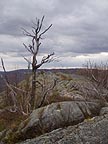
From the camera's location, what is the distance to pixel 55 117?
8.90m

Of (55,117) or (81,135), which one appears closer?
(81,135)

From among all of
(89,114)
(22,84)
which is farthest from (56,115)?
(22,84)

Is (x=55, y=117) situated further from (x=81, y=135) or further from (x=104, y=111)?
(x=81, y=135)

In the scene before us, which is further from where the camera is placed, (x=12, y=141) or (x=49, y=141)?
(x=12, y=141)

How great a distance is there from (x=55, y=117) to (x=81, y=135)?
1.46 m

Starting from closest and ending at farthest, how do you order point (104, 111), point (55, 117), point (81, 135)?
point (81, 135) → point (55, 117) → point (104, 111)

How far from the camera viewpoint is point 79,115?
29.2ft

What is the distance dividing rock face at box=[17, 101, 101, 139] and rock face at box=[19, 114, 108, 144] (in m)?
0.57

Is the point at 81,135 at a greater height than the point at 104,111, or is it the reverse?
the point at 104,111

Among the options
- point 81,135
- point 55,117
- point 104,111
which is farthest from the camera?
point 104,111

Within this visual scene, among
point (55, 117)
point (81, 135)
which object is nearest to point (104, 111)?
point (55, 117)

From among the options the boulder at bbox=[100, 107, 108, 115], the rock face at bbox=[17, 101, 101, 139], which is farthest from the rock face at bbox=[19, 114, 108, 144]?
the boulder at bbox=[100, 107, 108, 115]

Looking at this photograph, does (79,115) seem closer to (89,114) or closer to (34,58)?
(89,114)

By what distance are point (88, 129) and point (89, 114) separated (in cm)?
128
